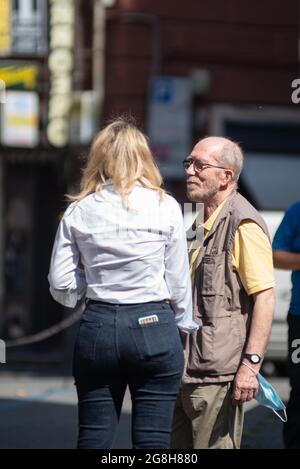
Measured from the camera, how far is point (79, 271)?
4.74 m

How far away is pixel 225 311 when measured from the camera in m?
5.03

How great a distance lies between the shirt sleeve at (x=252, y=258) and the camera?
498 cm

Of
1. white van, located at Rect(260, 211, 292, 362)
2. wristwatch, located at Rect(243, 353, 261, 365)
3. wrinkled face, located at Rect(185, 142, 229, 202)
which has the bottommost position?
white van, located at Rect(260, 211, 292, 362)

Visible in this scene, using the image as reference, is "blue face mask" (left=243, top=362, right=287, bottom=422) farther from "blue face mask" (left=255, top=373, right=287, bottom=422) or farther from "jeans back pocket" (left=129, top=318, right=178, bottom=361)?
"jeans back pocket" (left=129, top=318, right=178, bottom=361)

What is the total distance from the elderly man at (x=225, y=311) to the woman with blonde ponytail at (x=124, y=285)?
0.33 metres

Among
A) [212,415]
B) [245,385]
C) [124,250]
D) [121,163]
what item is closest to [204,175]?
[121,163]

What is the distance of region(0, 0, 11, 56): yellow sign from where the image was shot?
17703 millimetres

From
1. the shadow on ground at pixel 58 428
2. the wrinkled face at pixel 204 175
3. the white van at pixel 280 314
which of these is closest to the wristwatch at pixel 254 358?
the wrinkled face at pixel 204 175

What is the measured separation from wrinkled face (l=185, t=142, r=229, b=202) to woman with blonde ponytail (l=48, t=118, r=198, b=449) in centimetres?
46

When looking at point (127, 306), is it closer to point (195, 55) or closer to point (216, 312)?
point (216, 312)

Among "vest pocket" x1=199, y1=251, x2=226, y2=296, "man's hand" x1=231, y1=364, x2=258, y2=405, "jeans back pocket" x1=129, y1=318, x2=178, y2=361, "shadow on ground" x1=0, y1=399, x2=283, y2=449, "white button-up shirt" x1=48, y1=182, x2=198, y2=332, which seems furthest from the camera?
"shadow on ground" x1=0, y1=399, x2=283, y2=449

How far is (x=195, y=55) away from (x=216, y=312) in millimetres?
12398

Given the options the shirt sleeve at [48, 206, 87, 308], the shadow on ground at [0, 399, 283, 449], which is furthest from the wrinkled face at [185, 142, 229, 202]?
the shadow on ground at [0, 399, 283, 449]

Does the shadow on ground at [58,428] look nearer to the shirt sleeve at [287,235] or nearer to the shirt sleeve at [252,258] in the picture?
the shirt sleeve at [287,235]
